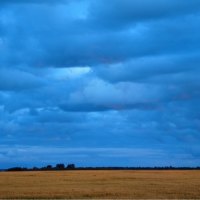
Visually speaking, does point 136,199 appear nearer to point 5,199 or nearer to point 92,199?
point 92,199

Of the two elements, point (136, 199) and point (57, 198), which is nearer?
point (136, 199)

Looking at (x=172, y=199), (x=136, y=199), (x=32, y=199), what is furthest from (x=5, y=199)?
(x=172, y=199)

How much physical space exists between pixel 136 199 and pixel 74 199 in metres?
5.32

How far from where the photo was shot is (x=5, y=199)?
44188 mm

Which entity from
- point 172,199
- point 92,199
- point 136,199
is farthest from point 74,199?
point 172,199

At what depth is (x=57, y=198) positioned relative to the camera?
45.8 m

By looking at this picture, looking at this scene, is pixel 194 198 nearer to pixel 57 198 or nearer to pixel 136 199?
pixel 136 199

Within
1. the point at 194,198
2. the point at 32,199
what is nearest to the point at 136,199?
the point at 194,198

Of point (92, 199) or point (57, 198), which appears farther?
point (57, 198)

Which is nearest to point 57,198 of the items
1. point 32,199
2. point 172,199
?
point 32,199

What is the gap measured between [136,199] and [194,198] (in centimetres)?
589

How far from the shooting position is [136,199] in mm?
42719

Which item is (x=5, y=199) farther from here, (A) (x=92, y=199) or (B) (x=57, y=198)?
(A) (x=92, y=199)

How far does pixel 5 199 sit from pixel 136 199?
11477mm
